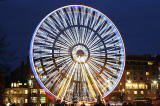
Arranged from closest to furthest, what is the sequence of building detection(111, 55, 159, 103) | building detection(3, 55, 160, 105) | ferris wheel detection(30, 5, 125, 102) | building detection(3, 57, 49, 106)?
ferris wheel detection(30, 5, 125, 102) → building detection(3, 57, 49, 106) → building detection(3, 55, 160, 105) → building detection(111, 55, 159, 103)

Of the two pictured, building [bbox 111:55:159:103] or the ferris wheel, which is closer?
the ferris wheel

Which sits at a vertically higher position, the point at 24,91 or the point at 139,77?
the point at 139,77

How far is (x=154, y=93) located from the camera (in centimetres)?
9169

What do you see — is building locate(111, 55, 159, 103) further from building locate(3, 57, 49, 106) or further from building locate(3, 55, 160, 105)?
building locate(3, 57, 49, 106)

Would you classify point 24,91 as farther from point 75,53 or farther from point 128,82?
point 75,53

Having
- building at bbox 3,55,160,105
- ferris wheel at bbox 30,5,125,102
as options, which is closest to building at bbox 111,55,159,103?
building at bbox 3,55,160,105

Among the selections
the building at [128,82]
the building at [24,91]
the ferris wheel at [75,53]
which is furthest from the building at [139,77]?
the ferris wheel at [75,53]

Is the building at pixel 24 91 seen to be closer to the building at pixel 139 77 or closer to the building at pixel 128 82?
the building at pixel 128 82

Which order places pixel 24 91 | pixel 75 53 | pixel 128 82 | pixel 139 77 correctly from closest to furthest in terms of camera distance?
pixel 75 53, pixel 24 91, pixel 128 82, pixel 139 77

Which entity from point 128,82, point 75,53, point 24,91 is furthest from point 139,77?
point 75,53

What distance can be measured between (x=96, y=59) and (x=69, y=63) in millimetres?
3967

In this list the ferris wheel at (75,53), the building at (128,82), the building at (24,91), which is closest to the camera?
the ferris wheel at (75,53)

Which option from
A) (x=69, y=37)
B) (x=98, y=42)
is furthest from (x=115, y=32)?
(x=69, y=37)

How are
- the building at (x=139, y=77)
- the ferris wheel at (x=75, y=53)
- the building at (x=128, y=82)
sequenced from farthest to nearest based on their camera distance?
the building at (x=139, y=77), the building at (x=128, y=82), the ferris wheel at (x=75, y=53)
